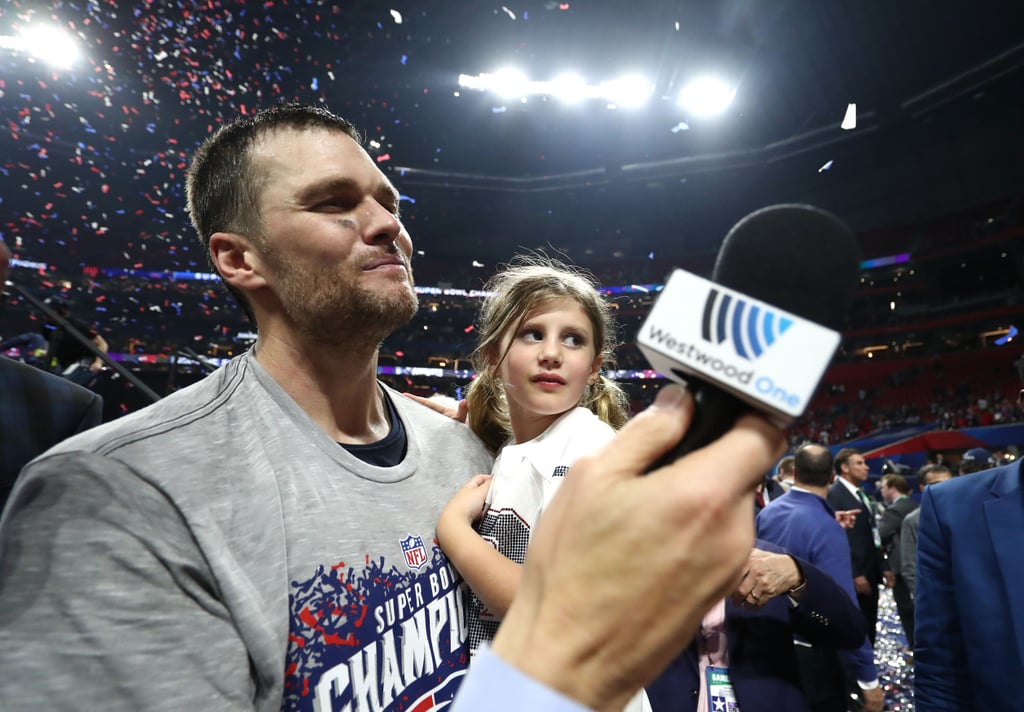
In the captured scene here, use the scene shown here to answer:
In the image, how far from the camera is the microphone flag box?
41 cm

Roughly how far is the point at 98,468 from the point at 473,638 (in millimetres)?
736

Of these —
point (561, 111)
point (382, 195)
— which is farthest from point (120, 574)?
point (561, 111)

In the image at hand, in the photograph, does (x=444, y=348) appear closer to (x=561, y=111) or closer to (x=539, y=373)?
(x=561, y=111)

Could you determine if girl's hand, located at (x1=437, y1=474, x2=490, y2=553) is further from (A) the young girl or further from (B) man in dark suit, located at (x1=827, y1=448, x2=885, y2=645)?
(B) man in dark suit, located at (x1=827, y1=448, x2=885, y2=645)

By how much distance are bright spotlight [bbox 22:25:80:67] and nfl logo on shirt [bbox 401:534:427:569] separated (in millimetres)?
16299

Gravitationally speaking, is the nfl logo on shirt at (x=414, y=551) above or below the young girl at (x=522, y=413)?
below

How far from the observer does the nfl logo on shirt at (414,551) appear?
1.04m

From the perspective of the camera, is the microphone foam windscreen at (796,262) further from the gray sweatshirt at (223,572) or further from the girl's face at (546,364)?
the girl's face at (546,364)

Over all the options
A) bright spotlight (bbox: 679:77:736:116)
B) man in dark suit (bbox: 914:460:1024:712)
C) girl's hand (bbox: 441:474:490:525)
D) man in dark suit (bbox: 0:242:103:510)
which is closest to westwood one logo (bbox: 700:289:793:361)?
girl's hand (bbox: 441:474:490:525)

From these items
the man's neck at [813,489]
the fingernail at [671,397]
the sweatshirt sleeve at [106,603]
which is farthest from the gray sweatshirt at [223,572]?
the man's neck at [813,489]

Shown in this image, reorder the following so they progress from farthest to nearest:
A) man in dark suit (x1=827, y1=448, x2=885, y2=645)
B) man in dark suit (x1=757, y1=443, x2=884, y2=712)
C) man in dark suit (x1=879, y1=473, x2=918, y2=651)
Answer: man in dark suit (x1=879, y1=473, x2=918, y2=651) < man in dark suit (x1=827, y1=448, x2=885, y2=645) < man in dark suit (x1=757, y1=443, x2=884, y2=712)

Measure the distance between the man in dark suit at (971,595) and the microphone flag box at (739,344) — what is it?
174 cm

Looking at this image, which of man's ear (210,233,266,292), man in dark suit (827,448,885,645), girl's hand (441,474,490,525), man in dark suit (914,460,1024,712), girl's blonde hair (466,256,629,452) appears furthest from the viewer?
man in dark suit (827,448,885,645)

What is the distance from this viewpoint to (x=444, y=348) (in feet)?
85.8
